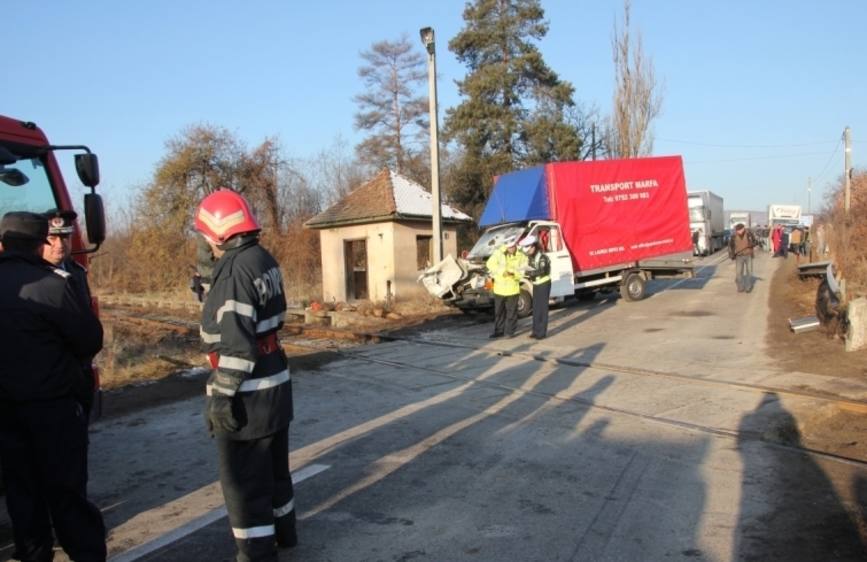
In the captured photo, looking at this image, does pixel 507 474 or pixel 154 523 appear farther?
pixel 507 474

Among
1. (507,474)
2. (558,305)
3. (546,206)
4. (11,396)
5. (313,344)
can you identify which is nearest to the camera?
(11,396)

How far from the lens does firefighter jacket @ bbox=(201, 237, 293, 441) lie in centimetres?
328

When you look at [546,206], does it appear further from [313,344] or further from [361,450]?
[361,450]

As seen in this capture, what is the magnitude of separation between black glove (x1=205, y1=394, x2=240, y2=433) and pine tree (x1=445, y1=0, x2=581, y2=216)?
103 feet

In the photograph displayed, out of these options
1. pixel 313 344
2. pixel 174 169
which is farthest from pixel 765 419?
pixel 174 169

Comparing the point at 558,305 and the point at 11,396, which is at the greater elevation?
the point at 11,396

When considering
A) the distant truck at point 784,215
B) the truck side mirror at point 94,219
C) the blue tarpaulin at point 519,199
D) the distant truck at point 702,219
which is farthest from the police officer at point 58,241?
the distant truck at point 784,215

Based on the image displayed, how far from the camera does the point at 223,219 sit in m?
3.51

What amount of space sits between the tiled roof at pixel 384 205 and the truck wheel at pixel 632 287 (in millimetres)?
6457

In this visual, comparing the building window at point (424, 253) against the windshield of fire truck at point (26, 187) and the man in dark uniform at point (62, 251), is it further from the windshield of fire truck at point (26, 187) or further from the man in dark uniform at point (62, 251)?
the man in dark uniform at point (62, 251)

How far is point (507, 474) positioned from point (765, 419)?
298 cm

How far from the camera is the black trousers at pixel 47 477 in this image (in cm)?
337

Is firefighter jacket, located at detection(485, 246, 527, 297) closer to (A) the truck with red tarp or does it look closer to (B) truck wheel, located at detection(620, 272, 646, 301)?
(A) the truck with red tarp

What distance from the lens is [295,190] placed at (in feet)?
111
